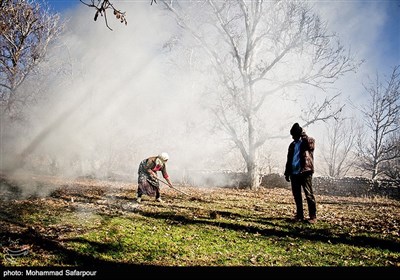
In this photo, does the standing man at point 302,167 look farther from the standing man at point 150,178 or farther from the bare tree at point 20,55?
the bare tree at point 20,55

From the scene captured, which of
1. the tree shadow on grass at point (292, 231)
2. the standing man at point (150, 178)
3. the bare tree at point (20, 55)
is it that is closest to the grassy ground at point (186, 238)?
the tree shadow on grass at point (292, 231)

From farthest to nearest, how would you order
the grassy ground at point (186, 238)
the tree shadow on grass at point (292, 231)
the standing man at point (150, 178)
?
the standing man at point (150, 178) → the tree shadow on grass at point (292, 231) → the grassy ground at point (186, 238)

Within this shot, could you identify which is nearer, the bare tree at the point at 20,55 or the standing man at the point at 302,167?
the standing man at the point at 302,167

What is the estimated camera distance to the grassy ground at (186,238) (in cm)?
385

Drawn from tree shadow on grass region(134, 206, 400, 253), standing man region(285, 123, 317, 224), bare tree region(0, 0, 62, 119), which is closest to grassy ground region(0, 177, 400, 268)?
tree shadow on grass region(134, 206, 400, 253)

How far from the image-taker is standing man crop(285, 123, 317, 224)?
20.4 feet

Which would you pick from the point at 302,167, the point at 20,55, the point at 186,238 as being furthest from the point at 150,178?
the point at 20,55

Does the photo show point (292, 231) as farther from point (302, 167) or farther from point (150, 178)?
point (150, 178)

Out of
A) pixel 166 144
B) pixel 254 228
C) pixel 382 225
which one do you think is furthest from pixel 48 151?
pixel 382 225

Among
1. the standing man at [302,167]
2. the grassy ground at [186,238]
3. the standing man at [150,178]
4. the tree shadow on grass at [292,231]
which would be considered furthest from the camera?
the standing man at [150,178]

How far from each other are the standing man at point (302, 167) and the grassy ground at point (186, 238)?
0.48m

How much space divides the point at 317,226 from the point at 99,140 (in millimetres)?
22172

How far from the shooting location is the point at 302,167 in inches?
245

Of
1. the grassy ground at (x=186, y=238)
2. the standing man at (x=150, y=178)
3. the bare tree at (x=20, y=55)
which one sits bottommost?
the grassy ground at (x=186, y=238)
